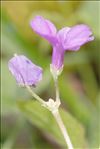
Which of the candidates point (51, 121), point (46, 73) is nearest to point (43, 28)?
point (51, 121)

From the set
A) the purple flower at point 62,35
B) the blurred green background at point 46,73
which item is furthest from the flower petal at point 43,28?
the blurred green background at point 46,73

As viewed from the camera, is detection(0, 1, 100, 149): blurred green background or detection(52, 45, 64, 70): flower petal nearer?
detection(52, 45, 64, 70): flower petal

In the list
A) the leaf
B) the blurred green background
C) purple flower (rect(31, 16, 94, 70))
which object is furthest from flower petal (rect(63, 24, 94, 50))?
the blurred green background

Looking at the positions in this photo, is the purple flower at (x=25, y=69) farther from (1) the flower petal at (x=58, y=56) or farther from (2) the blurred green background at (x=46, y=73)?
(2) the blurred green background at (x=46, y=73)

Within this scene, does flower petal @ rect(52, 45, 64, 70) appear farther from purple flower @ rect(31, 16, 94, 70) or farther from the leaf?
the leaf

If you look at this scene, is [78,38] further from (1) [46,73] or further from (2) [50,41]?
(1) [46,73]

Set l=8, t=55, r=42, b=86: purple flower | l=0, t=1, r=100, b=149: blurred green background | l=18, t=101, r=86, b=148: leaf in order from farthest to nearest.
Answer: l=0, t=1, r=100, b=149: blurred green background → l=18, t=101, r=86, b=148: leaf → l=8, t=55, r=42, b=86: purple flower
